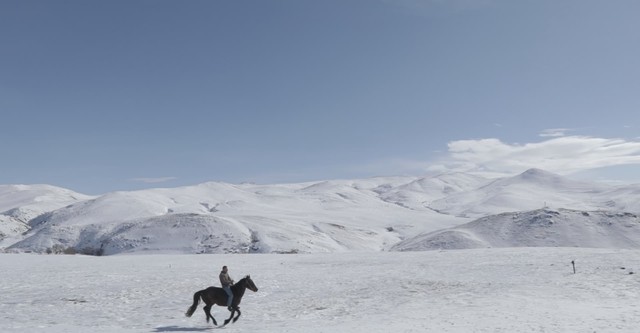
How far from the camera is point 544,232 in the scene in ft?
357

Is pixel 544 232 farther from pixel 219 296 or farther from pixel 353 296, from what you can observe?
pixel 219 296

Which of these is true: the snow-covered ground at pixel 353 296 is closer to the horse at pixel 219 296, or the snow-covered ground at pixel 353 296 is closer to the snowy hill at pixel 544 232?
the horse at pixel 219 296

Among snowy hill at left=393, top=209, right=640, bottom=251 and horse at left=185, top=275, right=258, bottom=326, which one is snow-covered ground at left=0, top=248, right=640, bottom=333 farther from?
snowy hill at left=393, top=209, right=640, bottom=251

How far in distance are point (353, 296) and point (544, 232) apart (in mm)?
96872

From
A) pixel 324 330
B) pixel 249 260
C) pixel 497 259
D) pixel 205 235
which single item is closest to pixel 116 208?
pixel 205 235

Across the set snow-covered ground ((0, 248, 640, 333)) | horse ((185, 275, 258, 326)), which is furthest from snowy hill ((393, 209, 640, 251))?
horse ((185, 275, 258, 326))

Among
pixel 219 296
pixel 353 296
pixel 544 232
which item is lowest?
pixel 353 296

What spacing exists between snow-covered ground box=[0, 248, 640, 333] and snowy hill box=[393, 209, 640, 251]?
222 feet

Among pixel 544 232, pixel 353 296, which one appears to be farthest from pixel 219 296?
pixel 544 232

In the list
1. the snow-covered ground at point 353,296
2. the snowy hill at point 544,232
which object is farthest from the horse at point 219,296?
the snowy hill at point 544,232

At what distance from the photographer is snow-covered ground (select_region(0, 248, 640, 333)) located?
60.1ft

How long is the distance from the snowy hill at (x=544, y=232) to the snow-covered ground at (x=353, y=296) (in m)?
67.8

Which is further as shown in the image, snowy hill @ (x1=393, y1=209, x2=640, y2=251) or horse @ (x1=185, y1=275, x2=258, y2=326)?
snowy hill @ (x1=393, y1=209, x2=640, y2=251)

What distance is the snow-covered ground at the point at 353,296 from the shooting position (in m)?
18.3
